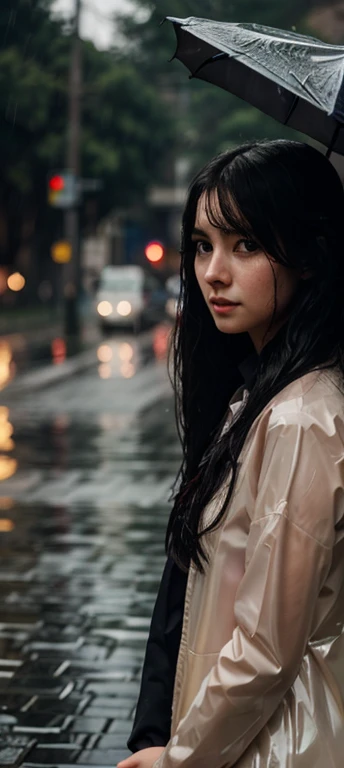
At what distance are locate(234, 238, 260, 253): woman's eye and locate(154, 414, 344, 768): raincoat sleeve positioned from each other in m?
0.34

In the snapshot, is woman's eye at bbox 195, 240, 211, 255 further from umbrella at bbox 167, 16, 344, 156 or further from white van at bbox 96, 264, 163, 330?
white van at bbox 96, 264, 163, 330

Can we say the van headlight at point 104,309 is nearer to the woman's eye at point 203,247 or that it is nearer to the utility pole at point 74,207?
the utility pole at point 74,207

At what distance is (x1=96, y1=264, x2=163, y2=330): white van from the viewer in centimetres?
3475

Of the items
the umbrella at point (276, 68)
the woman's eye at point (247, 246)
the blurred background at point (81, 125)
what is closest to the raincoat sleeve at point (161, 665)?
the woman's eye at point (247, 246)

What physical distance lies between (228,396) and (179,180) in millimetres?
78320

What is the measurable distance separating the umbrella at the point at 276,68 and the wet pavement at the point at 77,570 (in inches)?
87.8

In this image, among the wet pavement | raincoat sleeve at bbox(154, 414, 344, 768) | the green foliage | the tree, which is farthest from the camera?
the tree

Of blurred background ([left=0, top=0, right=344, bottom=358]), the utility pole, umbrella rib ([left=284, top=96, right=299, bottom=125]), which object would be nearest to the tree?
blurred background ([left=0, top=0, right=344, bottom=358])

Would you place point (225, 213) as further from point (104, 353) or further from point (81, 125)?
point (81, 125)

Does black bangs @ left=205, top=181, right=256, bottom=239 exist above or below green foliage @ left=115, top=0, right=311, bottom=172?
below

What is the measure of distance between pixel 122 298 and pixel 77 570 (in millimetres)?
28784

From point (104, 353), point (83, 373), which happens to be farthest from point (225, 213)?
point (104, 353)

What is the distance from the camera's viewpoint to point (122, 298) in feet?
117

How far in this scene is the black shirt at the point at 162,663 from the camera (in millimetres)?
2229
